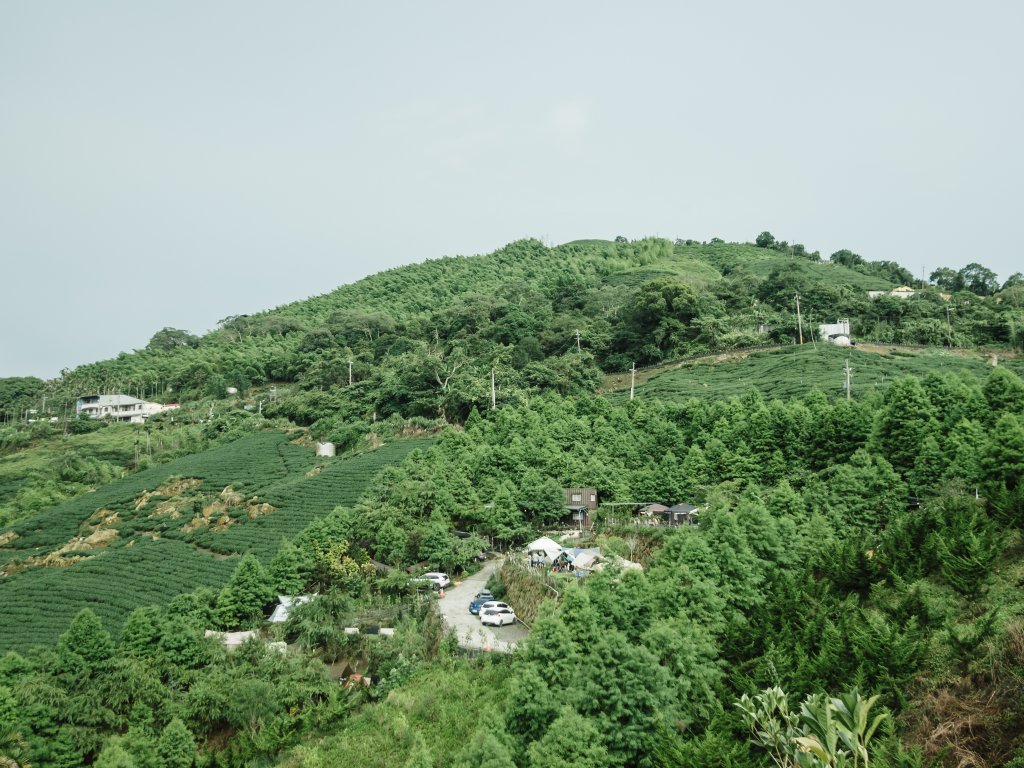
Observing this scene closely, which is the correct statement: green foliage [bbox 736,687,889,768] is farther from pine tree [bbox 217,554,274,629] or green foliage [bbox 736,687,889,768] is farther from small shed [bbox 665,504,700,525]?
pine tree [bbox 217,554,274,629]

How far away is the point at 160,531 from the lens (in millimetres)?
34562

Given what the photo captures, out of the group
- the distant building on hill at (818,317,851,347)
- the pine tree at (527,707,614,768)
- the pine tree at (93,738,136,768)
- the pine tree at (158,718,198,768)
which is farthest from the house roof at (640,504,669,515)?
the distant building on hill at (818,317,851,347)

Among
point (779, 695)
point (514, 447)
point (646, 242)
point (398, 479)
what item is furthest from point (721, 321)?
point (646, 242)

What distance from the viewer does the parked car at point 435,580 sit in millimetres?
24766

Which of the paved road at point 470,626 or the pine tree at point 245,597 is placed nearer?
the paved road at point 470,626

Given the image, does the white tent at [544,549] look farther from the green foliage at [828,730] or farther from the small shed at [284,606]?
the green foliage at [828,730]

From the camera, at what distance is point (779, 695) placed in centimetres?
901

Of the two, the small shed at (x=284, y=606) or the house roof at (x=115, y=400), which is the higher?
the house roof at (x=115, y=400)

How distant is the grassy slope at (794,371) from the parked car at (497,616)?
19694 mm

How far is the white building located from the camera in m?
65.6

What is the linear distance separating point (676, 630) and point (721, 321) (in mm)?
37680

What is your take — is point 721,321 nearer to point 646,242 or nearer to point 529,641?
point 529,641

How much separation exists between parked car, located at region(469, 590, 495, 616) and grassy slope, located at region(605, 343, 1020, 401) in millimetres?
18646

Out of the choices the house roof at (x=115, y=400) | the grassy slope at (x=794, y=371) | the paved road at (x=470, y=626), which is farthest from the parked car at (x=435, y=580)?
the house roof at (x=115, y=400)
